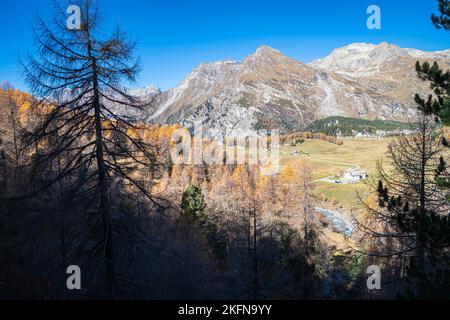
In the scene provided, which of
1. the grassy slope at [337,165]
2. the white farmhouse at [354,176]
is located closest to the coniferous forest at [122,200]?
the grassy slope at [337,165]

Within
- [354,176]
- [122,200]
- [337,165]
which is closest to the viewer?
[122,200]

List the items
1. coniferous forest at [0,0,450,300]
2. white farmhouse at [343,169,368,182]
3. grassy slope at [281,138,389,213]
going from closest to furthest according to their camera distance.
→ coniferous forest at [0,0,450,300]
grassy slope at [281,138,389,213]
white farmhouse at [343,169,368,182]

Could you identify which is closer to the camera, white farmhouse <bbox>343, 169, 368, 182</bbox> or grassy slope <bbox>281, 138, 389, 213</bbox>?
grassy slope <bbox>281, 138, 389, 213</bbox>

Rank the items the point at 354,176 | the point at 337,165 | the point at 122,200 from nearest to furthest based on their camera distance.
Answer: the point at 122,200 → the point at 354,176 → the point at 337,165

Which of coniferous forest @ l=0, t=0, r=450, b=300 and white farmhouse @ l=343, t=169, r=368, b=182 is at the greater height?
white farmhouse @ l=343, t=169, r=368, b=182

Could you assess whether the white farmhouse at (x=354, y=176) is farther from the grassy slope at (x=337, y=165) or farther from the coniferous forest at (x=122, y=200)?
the coniferous forest at (x=122, y=200)

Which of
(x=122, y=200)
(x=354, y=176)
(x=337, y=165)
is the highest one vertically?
(x=337, y=165)

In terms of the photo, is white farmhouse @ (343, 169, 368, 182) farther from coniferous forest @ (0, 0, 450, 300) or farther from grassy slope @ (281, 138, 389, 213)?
coniferous forest @ (0, 0, 450, 300)

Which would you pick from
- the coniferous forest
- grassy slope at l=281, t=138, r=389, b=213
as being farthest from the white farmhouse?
the coniferous forest

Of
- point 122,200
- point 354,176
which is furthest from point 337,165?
point 122,200

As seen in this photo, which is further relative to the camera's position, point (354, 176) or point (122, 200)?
point (354, 176)

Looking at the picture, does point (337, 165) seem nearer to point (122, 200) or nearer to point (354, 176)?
point (354, 176)

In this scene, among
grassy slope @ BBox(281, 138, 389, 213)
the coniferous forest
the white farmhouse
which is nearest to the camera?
the coniferous forest
